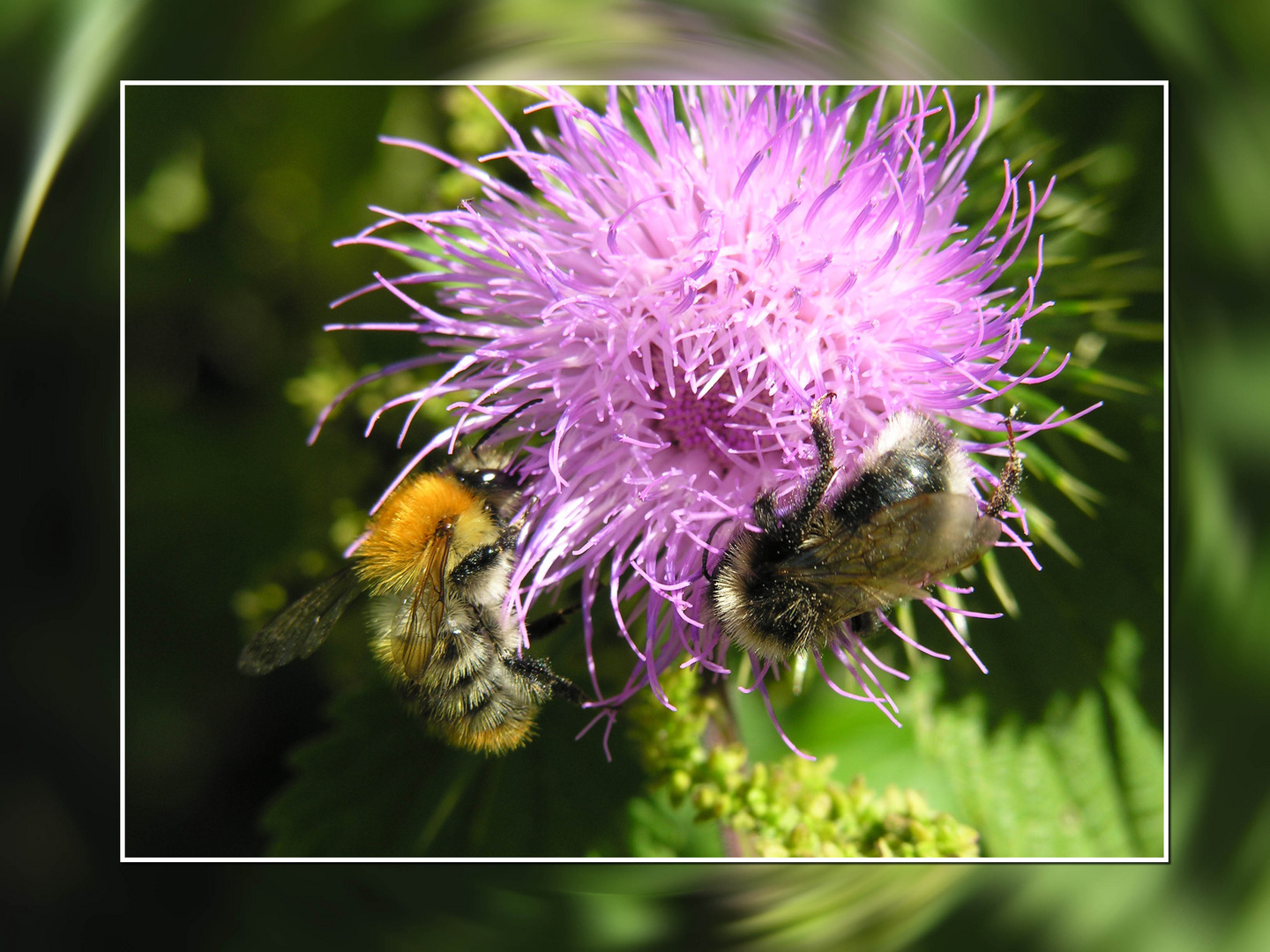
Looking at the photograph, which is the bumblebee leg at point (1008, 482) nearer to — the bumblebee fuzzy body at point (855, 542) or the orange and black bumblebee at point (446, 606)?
the bumblebee fuzzy body at point (855, 542)

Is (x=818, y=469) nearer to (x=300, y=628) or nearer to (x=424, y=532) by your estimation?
(x=424, y=532)

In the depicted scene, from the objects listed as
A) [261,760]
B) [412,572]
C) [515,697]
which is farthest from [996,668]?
[261,760]

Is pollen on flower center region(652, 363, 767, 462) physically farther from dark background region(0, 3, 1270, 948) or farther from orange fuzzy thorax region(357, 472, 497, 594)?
dark background region(0, 3, 1270, 948)

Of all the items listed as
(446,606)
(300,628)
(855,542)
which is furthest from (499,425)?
(855,542)

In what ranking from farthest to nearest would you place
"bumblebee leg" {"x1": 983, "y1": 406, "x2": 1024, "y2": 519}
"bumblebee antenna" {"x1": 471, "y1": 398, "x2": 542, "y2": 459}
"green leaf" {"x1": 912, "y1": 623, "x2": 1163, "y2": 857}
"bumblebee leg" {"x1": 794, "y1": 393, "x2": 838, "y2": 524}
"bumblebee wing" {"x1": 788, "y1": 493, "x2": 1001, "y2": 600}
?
"green leaf" {"x1": 912, "y1": 623, "x2": 1163, "y2": 857} < "bumblebee antenna" {"x1": 471, "y1": 398, "x2": 542, "y2": 459} < "bumblebee leg" {"x1": 983, "y1": 406, "x2": 1024, "y2": 519} < "bumblebee leg" {"x1": 794, "y1": 393, "x2": 838, "y2": 524} < "bumblebee wing" {"x1": 788, "y1": 493, "x2": 1001, "y2": 600}

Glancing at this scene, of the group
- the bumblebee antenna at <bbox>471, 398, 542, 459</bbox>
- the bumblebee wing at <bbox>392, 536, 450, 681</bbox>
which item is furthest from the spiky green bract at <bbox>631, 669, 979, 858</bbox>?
the bumblebee antenna at <bbox>471, 398, 542, 459</bbox>

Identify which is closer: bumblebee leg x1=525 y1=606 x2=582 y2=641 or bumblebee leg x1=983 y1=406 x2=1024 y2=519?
bumblebee leg x1=983 y1=406 x2=1024 y2=519
